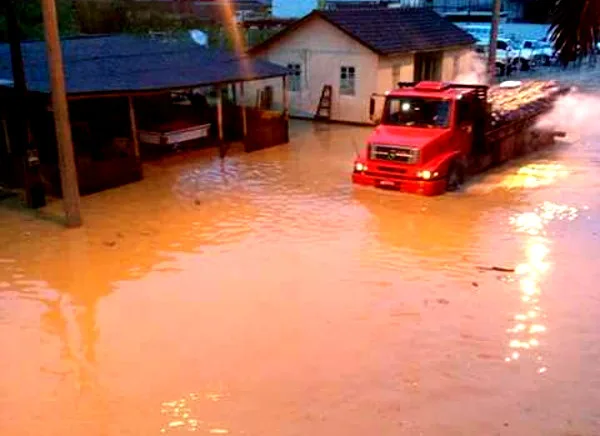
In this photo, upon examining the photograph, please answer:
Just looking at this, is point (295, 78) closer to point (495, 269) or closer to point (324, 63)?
point (324, 63)

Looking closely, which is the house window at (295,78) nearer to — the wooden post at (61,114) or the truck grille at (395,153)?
the truck grille at (395,153)

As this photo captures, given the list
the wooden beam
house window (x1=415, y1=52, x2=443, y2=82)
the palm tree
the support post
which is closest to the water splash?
house window (x1=415, y1=52, x2=443, y2=82)

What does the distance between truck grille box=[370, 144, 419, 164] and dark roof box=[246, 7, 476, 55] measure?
→ 9182mm

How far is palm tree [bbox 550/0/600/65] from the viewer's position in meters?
2.68

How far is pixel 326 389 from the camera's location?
7730 mm

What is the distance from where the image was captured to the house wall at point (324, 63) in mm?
24625

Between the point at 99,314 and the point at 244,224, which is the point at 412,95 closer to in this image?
the point at 244,224

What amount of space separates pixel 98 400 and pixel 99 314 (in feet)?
8.21

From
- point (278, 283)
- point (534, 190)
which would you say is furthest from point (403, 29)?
point (278, 283)

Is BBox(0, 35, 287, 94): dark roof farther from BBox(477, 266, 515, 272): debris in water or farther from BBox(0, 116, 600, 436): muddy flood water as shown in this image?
BBox(477, 266, 515, 272): debris in water

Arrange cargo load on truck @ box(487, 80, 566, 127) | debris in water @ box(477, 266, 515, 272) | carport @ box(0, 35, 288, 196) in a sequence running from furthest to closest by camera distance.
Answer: cargo load on truck @ box(487, 80, 566, 127), carport @ box(0, 35, 288, 196), debris in water @ box(477, 266, 515, 272)

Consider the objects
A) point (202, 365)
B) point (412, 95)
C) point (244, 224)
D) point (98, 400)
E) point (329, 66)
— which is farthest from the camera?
point (329, 66)

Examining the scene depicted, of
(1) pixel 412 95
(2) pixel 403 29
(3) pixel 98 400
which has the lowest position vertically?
(3) pixel 98 400

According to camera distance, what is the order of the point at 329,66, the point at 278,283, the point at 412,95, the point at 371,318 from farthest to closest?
1. the point at 329,66
2. the point at 412,95
3. the point at 278,283
4. the point at 371,318
